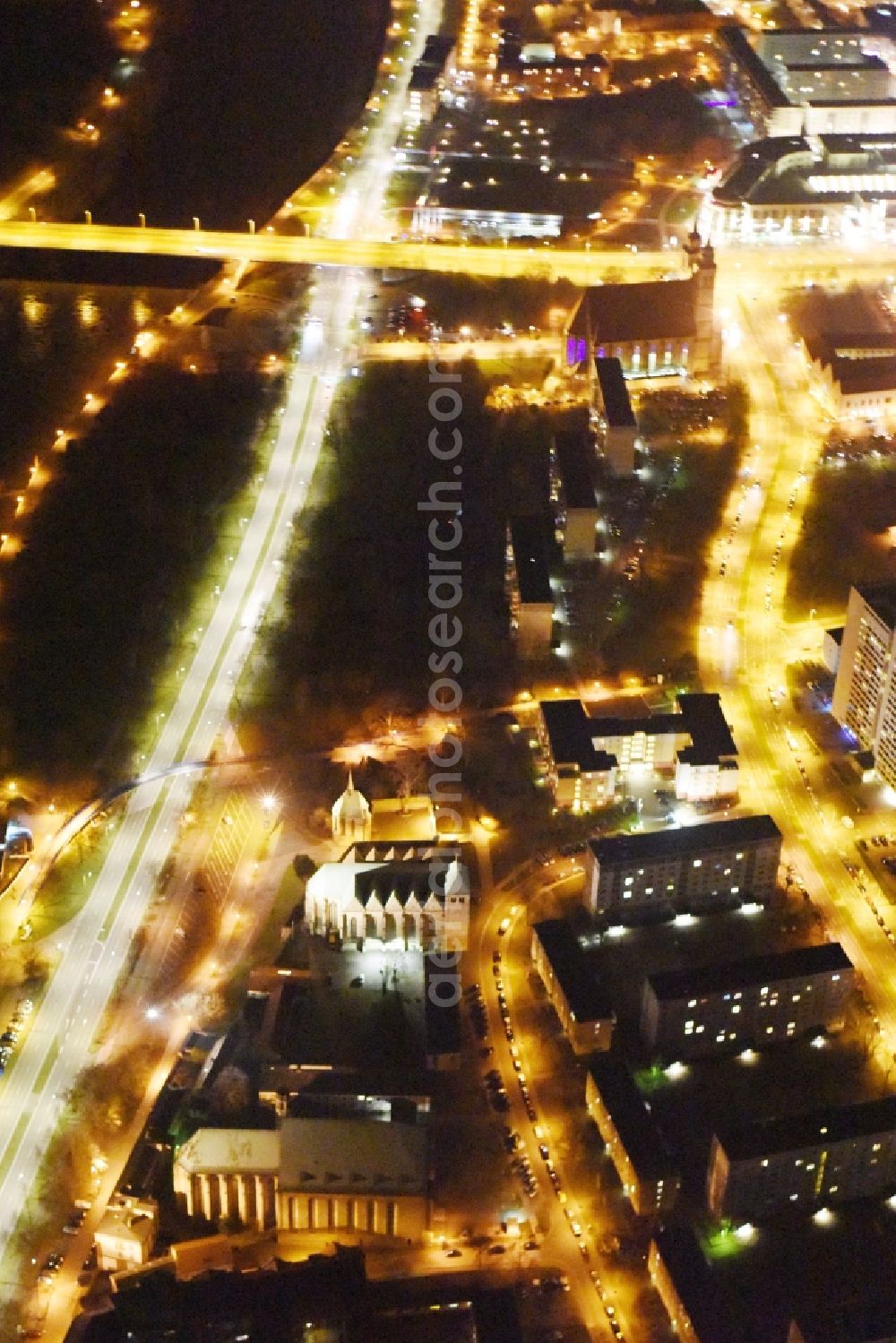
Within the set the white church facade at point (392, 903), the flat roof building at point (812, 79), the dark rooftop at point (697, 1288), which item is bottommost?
the dark rooftop at point (697, 1288)

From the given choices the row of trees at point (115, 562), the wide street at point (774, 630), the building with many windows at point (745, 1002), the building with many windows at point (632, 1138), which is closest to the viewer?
the building with many windows at point (632, 1138)

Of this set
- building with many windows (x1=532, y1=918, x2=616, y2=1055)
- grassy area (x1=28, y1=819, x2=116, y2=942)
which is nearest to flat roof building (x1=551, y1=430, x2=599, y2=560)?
building with many windows (x1=532, y1=918, x2=616, y2=1055)

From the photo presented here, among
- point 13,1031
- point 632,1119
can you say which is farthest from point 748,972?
point 13,1031

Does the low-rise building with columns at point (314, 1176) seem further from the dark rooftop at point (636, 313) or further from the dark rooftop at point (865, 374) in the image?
the dark rooftop at point (865, 374)

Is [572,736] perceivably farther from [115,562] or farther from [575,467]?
[115,562]

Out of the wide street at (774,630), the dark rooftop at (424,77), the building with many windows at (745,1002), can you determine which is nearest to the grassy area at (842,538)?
the wide street at (774,630)

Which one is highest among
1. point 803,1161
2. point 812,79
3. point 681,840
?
point 812,79
